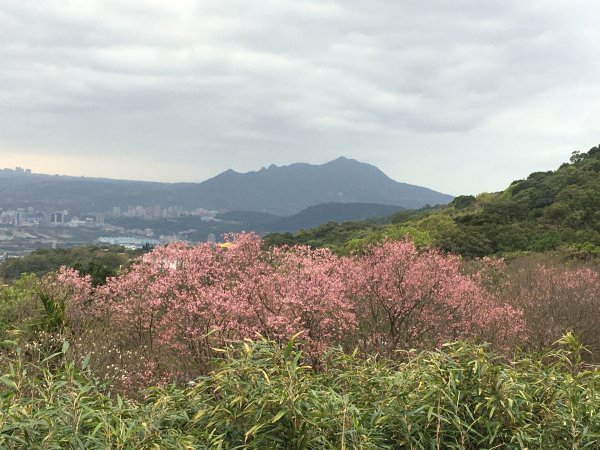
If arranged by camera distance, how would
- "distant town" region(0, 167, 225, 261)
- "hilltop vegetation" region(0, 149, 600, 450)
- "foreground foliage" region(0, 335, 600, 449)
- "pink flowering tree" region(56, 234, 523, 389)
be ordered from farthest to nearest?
"distant town" region(0, 167, 225, 261) → "pink flowering tree" region(56, 234, 523, 389) → "hilltop vegetation" region(0, 149, 600, 450) → "foreground foliage" region(0, 335, 600, 449)

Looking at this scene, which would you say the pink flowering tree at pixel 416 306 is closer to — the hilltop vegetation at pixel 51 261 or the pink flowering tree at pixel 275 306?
the pink flowering tree at pixel 275 306

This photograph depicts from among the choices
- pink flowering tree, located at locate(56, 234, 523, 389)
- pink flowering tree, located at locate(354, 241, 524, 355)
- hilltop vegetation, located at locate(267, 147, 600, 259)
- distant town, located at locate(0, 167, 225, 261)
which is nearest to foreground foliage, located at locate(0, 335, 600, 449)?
pink flowering tree, located at locate(56, 234, 523, 389)

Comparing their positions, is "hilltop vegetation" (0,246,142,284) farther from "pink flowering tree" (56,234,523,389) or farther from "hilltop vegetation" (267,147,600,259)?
"pink flowering tree" (56,234,523,389)

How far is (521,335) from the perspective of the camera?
9977 mm

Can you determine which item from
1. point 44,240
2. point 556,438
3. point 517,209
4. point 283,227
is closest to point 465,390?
point 556,438

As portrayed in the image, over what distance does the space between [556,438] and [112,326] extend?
27.2 ft

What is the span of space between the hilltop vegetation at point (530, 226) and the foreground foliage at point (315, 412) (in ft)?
55.9

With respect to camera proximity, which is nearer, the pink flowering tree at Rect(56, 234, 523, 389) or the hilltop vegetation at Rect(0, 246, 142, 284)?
the pink flowering tree at Rect(56, 234, 523, 389)

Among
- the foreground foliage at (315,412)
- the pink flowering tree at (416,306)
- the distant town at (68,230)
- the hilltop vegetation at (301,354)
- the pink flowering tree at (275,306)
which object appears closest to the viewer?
the foreground foliage at (315,412)

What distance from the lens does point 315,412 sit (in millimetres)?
3018

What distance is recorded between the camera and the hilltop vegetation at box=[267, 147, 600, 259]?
27.5 metres

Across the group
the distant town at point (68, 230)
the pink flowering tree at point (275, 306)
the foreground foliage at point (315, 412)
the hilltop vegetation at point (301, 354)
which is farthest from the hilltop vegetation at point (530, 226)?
the distant town at point (68, 230)

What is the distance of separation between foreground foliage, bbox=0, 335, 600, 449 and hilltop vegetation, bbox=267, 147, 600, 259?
1703cm

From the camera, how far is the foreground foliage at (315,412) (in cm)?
285
